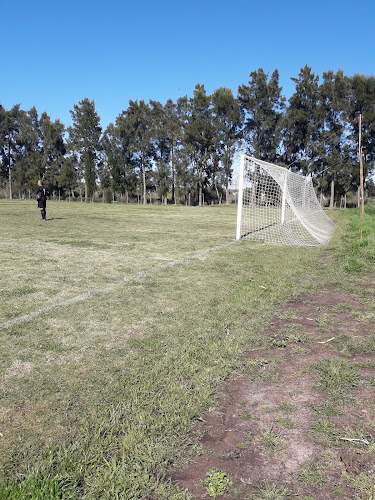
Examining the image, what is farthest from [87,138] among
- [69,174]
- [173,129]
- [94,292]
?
[94,292]

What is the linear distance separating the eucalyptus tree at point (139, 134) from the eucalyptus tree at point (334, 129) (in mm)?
24456

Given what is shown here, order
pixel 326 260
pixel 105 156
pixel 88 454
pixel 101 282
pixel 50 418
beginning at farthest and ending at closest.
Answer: pixel 105 156 < pixel 326 260 < pixel 101 282 < pixel 50 418 < pixel 88 454

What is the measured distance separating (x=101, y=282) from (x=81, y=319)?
1.69 metres

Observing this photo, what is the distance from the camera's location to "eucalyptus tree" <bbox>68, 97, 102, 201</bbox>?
5578 centimetres

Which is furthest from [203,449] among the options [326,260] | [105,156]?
[105,156]

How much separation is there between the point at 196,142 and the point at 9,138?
30376mm

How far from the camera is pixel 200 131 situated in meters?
47.7

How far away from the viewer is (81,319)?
157 inches

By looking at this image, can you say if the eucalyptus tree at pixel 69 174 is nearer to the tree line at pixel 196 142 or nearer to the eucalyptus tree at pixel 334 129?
the tree line at pixel 196 142

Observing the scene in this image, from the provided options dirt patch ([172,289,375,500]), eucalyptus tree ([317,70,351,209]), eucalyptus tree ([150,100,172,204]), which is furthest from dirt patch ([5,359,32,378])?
eucalyptus tree ([150,100,172,204])

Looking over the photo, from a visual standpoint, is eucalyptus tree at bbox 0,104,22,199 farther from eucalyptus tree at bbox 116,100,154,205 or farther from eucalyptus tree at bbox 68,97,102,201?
eucalyptus tree at bbox 116,100,154,205

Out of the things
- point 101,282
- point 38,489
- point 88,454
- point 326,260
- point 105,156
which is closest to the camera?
point 38,489

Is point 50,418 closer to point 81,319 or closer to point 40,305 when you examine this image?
point 81,319

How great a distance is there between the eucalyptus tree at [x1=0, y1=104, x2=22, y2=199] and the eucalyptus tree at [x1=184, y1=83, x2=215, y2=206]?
28.1 metres
